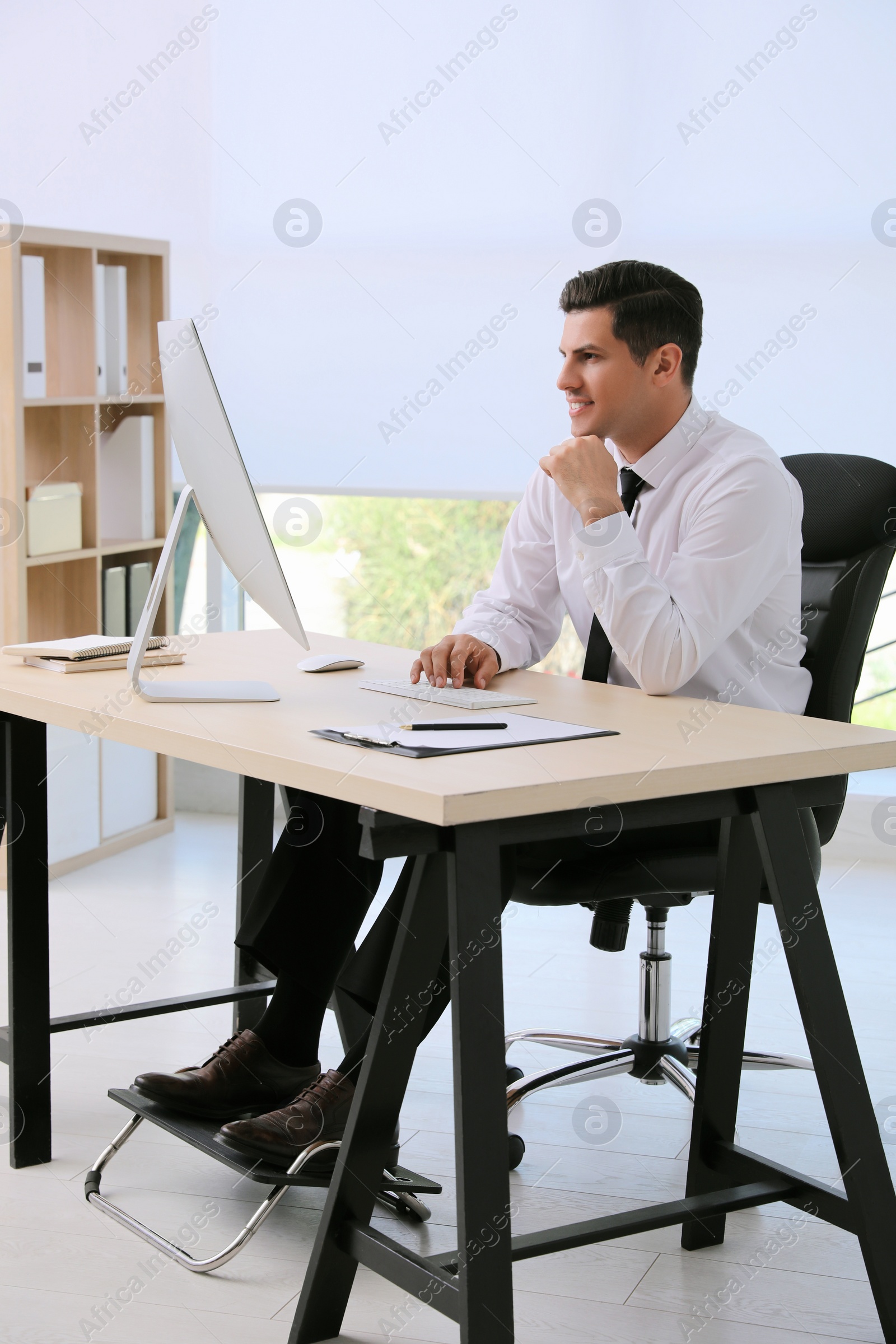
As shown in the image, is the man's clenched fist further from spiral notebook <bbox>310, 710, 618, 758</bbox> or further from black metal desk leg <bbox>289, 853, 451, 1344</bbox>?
black metal desk leg <bbox>289, 853, 451, 1344</bbox>

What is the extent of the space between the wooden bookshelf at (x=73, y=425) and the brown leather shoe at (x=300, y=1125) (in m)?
1.86

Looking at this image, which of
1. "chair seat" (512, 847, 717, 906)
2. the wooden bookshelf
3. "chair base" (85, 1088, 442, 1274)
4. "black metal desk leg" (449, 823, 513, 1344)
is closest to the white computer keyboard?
"chair seat" (512, 847, 717, 906)

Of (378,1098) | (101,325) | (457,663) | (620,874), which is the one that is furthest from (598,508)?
(101,325)

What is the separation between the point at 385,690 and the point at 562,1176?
2.50 feet

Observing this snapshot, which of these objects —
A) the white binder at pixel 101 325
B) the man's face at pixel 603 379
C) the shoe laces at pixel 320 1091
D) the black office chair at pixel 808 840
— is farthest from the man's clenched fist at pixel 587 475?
the white binder at pixel 101 325

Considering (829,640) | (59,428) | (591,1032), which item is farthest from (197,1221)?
(59,428)

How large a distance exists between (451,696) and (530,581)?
55 cm

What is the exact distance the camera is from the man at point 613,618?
1.95 m

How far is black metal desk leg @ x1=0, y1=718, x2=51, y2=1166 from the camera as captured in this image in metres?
2.15

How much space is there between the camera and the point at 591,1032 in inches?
107

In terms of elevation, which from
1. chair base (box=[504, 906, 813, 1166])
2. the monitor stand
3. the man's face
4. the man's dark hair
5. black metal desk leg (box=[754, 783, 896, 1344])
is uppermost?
the man's dark hair

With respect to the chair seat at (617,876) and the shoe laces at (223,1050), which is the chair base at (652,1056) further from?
the shoe laces at (223,1050)

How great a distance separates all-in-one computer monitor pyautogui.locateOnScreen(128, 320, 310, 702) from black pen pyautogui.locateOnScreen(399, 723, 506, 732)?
24 centimetres

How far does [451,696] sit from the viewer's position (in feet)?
6.32
